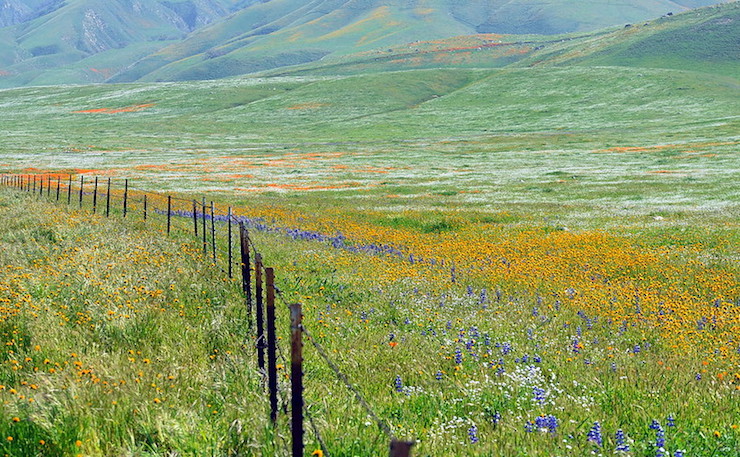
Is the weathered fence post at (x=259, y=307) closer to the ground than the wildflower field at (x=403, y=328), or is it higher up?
higher up

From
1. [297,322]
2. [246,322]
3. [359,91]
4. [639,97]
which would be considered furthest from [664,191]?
[359,91]

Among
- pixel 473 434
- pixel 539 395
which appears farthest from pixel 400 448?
pixel 539 395

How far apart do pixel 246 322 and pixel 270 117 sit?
144302mm

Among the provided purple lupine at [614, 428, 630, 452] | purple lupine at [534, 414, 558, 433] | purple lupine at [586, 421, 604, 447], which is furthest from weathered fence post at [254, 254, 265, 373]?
purple lupine at [614, 428, 630, 452]

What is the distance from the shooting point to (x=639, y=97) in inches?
5320

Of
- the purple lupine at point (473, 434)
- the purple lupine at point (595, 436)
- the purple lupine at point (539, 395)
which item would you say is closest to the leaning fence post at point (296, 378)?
the purple lupine at point (473, 434)

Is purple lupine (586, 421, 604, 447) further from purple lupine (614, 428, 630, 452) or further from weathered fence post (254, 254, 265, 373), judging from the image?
weathered fence post (254, 254, 265, 373)

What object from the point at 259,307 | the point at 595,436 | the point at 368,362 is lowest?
the point at 368,362

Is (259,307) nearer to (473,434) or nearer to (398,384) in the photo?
(398,384)

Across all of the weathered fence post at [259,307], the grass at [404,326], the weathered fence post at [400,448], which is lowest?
the grass at [404,326]

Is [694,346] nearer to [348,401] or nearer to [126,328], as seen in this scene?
[348,401]

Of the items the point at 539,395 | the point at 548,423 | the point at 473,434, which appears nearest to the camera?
the point at 473,434

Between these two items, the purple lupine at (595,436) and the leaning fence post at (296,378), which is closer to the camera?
the leaning fence post at (296,378)

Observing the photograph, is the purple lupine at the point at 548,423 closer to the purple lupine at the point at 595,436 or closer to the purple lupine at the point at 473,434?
the purple lupine at the point at 595,436
